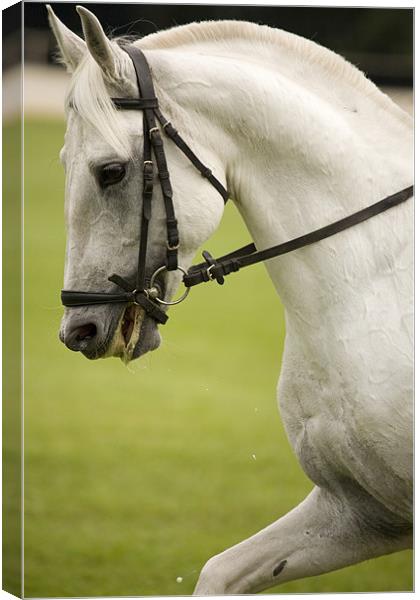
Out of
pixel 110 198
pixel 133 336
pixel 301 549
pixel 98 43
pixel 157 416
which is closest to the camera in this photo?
pixel 98 43

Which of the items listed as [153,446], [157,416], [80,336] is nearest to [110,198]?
[80,336]

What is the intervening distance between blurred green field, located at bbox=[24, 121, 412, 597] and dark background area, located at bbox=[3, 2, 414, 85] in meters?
0.66

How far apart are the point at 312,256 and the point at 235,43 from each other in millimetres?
612

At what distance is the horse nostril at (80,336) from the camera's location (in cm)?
261

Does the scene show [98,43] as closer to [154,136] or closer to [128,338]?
[154,136]

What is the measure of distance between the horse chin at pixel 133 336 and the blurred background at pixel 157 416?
0.32 feet

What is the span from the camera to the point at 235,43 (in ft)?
9.12

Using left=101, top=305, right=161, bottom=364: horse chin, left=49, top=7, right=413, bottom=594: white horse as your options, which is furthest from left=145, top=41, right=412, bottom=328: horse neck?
left=101, top=305, right=161, bottom=364: horse chin

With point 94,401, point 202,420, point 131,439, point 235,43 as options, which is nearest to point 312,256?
point 235,43

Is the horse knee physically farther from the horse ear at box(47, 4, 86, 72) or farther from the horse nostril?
the horse ear at box(47, 4, 86, 72)

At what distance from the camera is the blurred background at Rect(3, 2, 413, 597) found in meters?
4.07

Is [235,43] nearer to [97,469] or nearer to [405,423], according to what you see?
[405,423]

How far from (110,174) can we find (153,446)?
529cm

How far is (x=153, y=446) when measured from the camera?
768 cm
